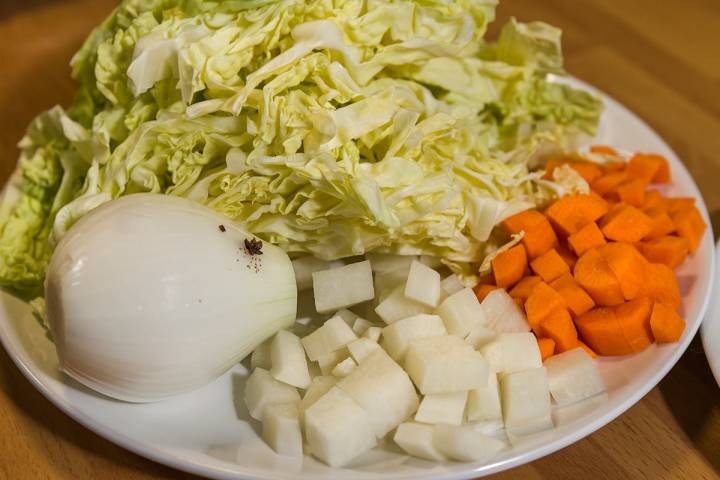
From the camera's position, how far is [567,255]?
160cm

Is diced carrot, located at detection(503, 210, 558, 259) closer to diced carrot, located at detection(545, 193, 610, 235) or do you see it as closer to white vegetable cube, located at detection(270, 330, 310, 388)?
diced carrot, located at detection(545, 193, 610, 235)

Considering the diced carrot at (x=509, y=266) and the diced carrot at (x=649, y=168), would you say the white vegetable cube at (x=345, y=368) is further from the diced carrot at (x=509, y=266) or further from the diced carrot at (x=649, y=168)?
the diced carrot at (x=649, y=168)

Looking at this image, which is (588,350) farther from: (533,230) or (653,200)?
(653,200)

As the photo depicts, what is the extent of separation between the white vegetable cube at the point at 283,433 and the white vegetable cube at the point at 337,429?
0.07 feet

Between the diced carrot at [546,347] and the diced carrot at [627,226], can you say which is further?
the diced carrot at [627,226]

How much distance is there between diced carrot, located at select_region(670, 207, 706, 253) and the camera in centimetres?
161

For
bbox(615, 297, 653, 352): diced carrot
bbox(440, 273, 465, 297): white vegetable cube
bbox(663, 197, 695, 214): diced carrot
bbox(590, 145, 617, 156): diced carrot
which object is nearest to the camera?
bbox(615, 297, 653, 352): diced carrot

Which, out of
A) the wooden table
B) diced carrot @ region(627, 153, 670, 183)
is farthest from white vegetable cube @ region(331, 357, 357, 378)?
diced carrot @ region(627, 153, 670, 183)

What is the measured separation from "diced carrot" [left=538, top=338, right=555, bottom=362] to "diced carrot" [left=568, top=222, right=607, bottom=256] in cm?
23

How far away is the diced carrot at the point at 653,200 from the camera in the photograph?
1.70 m

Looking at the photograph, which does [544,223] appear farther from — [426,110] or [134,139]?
[134,139]

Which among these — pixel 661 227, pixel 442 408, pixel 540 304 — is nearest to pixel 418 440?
pixel 442 408

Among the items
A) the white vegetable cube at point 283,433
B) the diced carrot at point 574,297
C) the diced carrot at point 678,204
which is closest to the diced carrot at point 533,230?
the diced carrot at point 574,297

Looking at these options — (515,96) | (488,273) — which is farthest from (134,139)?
(515,96)
